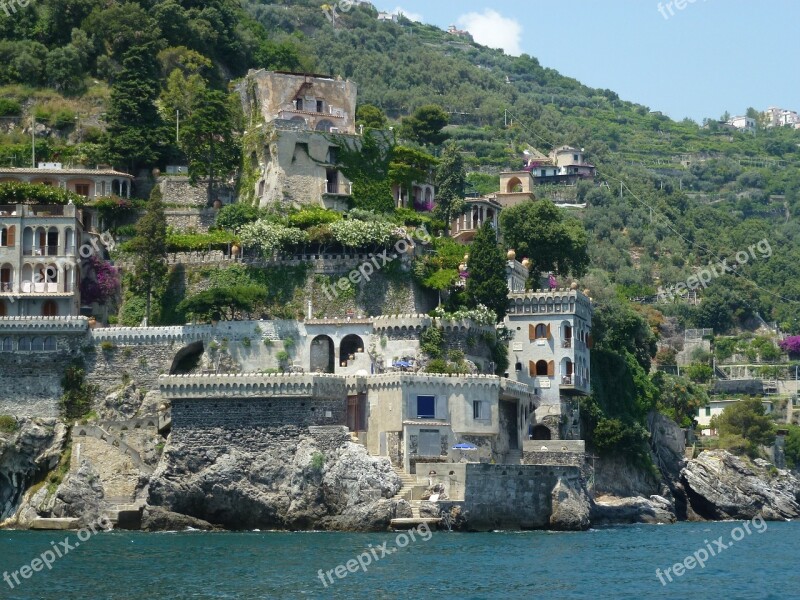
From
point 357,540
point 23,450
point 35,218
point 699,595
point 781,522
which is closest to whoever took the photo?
point 699,595

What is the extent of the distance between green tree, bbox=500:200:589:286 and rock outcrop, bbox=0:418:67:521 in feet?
97.5

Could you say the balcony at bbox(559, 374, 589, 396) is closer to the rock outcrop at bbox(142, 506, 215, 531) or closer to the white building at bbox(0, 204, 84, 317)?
the rock outcrop at bbox(142, 506, 215, 531)

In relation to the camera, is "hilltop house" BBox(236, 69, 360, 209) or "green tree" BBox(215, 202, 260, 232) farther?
"hilltop house" BBox(236, 69, 360, 209)

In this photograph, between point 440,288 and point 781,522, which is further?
point 781,522

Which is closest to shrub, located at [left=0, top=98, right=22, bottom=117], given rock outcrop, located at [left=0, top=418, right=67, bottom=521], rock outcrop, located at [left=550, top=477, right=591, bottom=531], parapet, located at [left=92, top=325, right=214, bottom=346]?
parapet, located at [left=92, top=325, right=214, bottom=346]

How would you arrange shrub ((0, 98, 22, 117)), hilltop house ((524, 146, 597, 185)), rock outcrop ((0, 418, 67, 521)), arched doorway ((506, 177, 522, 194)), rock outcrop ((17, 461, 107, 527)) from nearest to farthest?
rock outcrop ((17, 461, 107, 527)), rock outcrop ((0, 418, 67, 521)), shrub ((0, 98, 22, 117)), arched doorway ((506, 177, 522, 194)), hilltop house ((524, 146, 597, 185))

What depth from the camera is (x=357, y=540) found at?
68.4 meters

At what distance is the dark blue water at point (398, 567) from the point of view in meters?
55.0

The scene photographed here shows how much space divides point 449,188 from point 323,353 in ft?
54.5

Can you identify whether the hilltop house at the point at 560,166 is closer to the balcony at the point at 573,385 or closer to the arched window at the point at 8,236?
the balcony at the point at 573,385

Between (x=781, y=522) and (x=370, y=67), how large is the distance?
9000 cm

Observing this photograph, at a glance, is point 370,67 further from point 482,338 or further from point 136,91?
point 482,338

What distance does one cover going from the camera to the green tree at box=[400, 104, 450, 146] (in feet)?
376

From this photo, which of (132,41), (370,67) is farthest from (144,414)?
(370,67)
